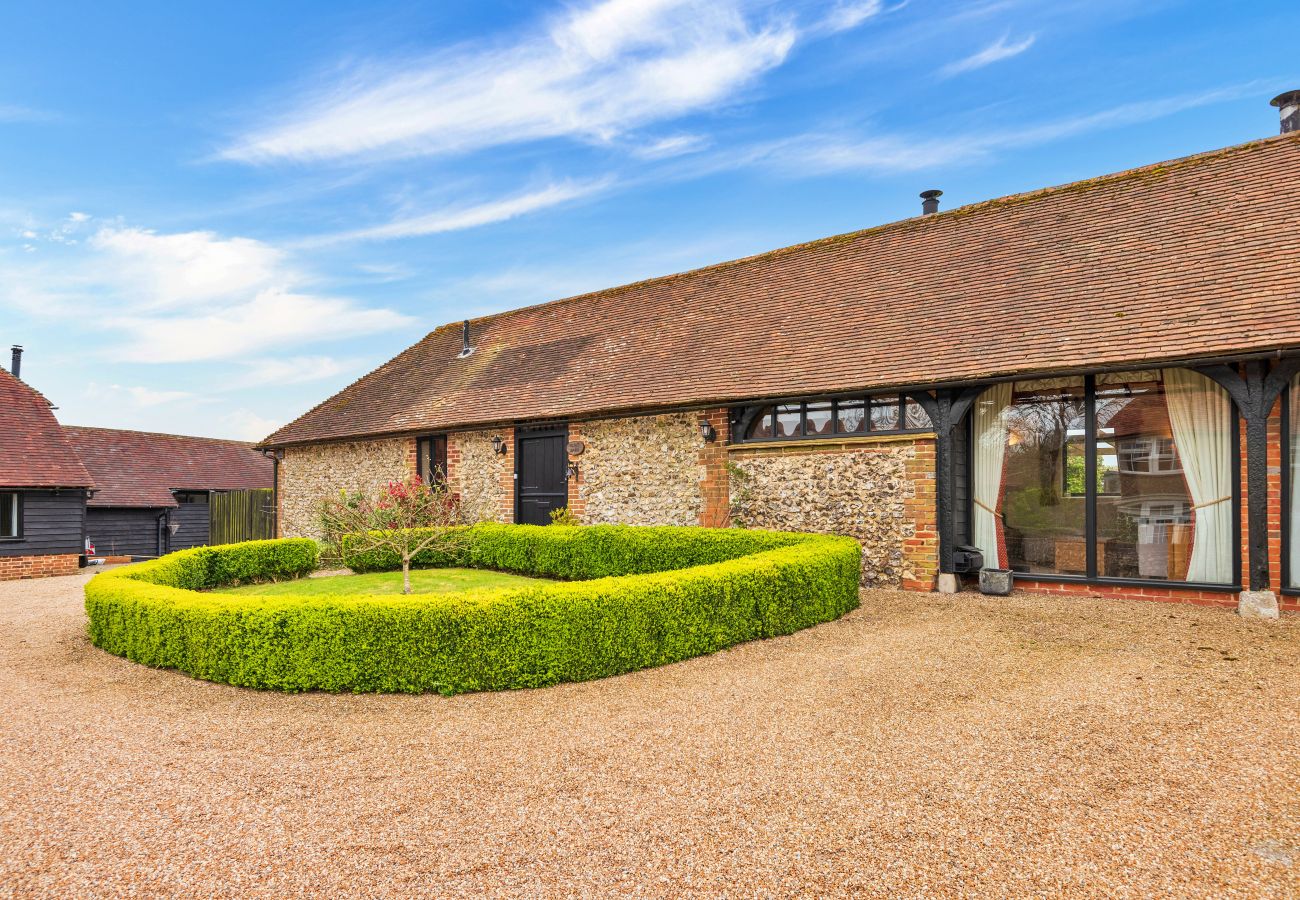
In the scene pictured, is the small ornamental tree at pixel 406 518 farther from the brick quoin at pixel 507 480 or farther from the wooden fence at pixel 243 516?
the wooden fence at pixel 243 516

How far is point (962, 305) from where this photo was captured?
10484 millimetres

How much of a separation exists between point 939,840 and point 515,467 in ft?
41.1

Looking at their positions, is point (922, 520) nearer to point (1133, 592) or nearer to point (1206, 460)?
point (1133, 592)

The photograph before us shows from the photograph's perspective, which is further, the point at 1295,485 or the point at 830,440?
the point at 830,440

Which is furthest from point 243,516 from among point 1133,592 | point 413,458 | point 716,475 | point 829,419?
point 1133,592

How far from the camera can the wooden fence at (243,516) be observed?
70.0 feet

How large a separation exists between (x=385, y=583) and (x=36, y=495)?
10.8m

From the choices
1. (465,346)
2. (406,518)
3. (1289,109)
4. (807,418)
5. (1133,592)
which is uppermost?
(1289,109)

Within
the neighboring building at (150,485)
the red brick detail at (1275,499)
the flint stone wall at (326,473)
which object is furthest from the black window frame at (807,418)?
the neighboring building at (150,485)

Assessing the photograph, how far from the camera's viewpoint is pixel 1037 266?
34.3 feet

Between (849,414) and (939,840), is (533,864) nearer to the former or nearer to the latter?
(939,840)

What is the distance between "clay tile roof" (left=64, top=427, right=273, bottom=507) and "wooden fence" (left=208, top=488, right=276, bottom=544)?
4.50m

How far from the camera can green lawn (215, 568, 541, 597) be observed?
10914 millimetres

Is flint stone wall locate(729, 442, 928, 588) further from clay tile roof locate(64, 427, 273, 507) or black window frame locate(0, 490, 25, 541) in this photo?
clay tile roof locate(64, 427, 273, 507)
